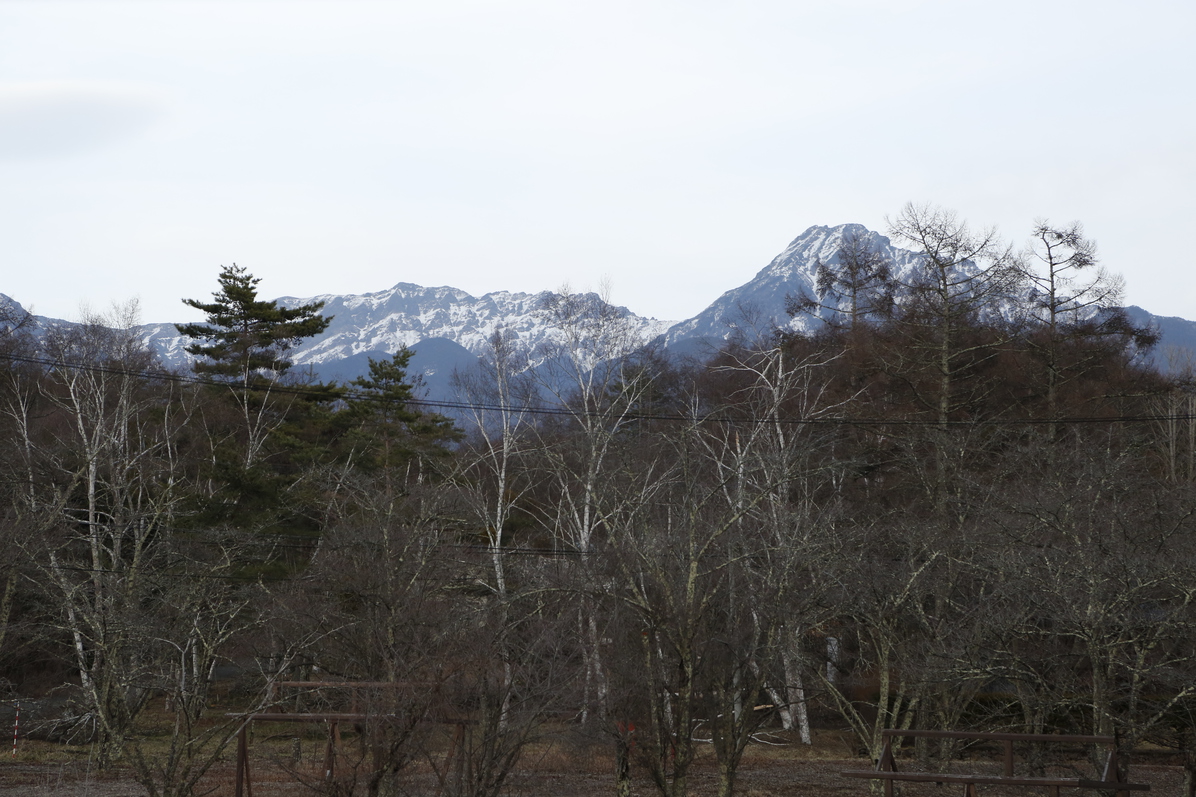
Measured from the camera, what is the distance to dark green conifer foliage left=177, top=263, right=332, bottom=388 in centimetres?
4300

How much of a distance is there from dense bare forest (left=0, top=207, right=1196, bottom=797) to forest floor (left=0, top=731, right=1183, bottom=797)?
3.18ft

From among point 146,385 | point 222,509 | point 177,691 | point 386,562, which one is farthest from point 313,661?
point 146,385

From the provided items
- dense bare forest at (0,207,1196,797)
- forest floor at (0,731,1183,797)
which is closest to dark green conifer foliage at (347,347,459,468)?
dense bare forest at (0,207,1196,797)

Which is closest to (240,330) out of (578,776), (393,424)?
(393,424)

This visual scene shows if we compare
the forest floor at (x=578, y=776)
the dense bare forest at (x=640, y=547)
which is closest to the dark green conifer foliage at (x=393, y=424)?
the dense bare forest at (x=640, y=547)

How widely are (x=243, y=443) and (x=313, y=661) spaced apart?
17.1 meters

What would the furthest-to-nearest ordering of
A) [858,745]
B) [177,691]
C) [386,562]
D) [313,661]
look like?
[858,745] < [313,661] < [386,562] < [177,691]

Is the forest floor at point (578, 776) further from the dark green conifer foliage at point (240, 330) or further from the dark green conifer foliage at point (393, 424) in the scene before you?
the dark green conifer foliage at point (240, 330)

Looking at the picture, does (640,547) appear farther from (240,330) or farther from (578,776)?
(240,330)

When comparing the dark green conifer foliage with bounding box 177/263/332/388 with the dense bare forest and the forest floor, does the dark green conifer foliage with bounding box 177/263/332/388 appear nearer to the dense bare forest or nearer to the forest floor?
the dense bare forest

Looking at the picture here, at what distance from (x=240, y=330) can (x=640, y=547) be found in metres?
32.4

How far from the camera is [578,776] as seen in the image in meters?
21.8

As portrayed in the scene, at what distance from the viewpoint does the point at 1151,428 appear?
126ft

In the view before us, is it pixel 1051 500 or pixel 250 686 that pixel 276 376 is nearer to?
pixel 250 686
